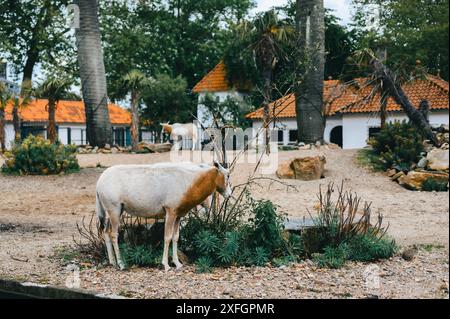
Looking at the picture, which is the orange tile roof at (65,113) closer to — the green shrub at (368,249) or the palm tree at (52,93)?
the palm tree at (52,93)

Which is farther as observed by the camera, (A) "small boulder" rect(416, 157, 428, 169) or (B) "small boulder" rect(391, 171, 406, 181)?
(B) "small boulder" rect(391, 171, 406, 181)

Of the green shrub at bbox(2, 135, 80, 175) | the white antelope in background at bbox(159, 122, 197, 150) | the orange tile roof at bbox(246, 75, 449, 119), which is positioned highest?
the orange tile roof at bbox(246, 75, 449, 119)

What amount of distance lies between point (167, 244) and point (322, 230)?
2.05 m

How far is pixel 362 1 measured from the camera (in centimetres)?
1552

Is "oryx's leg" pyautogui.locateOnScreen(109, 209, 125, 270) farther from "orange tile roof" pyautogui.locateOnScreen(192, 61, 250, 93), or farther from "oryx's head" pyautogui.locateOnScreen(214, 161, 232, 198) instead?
"orange tile roof" pyautogui.locateOnScreen(192, 61, 250, 93)

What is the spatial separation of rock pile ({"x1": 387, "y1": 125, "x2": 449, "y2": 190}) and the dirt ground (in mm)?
259

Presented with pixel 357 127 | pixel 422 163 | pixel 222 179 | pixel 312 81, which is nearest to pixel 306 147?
pixel 312 81

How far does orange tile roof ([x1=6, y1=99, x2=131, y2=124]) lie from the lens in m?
45.0

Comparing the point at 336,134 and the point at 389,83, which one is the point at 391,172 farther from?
the point at 336,134

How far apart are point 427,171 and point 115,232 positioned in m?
10.9

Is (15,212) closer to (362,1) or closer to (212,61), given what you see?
(362,1)

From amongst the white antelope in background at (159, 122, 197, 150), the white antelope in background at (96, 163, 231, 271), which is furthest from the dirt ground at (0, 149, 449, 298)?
the white antelope in background at (159, 122, 197, 150)
